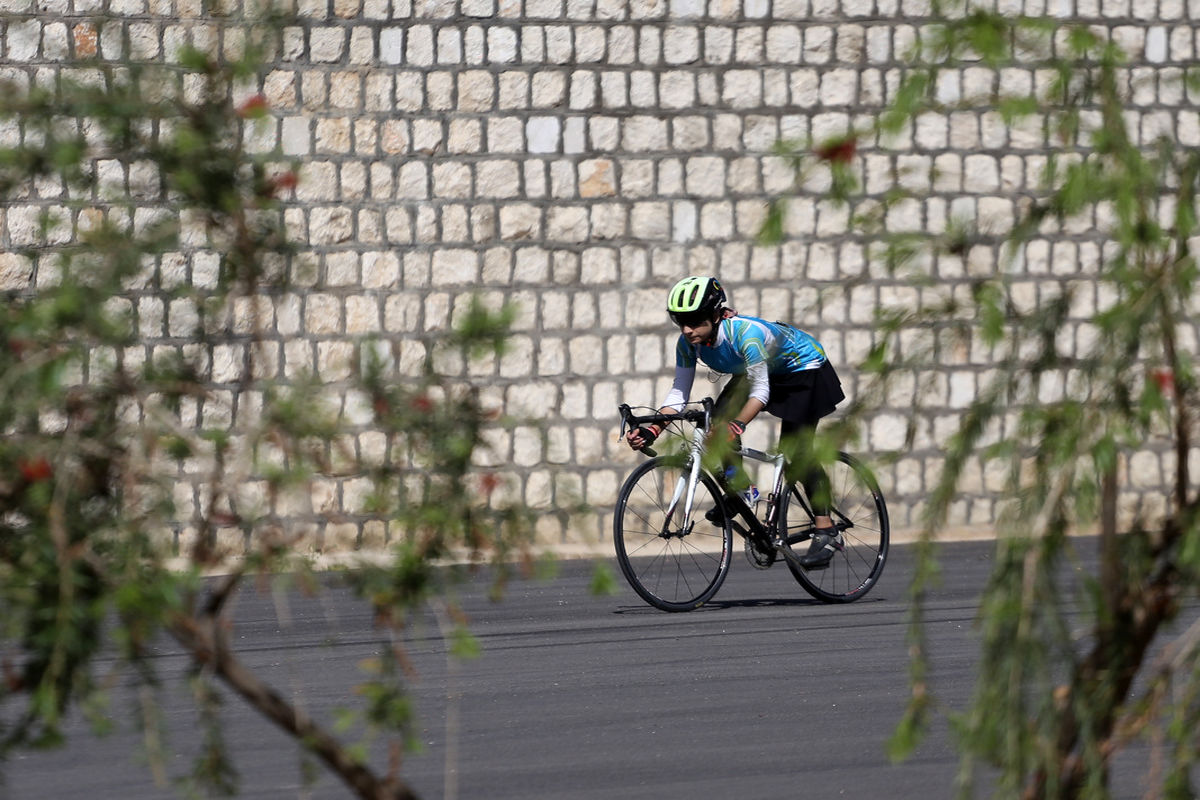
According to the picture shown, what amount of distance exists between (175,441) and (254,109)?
1.96 feet

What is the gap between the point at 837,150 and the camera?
10.7 ft

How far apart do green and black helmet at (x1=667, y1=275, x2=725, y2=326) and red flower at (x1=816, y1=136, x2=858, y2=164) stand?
240 inches

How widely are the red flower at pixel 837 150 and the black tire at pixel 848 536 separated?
6.63 metres

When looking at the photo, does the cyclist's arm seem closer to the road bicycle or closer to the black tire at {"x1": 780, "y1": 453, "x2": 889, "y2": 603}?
the road bicycle

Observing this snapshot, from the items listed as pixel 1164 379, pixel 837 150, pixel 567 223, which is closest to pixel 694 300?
pixel 567 223

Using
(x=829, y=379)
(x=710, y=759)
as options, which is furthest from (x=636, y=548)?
(x=710, y=759)

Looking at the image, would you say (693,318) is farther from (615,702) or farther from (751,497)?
(615,702)

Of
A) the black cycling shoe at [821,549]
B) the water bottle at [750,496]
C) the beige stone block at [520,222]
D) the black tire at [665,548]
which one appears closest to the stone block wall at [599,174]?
the beige stone block at [520,222]

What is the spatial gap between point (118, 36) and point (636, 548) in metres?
6.50

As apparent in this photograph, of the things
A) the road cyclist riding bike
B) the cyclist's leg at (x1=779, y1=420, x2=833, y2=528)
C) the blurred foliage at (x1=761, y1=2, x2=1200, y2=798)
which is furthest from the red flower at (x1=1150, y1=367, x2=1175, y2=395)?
the road cyclist riding bike

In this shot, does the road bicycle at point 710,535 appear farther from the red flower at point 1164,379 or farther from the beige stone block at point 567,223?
the red flower at point 1164,379

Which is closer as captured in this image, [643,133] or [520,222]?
[520,222]

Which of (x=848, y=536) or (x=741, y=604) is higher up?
(x=848, y=536)

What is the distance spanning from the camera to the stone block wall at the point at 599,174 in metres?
12.6
